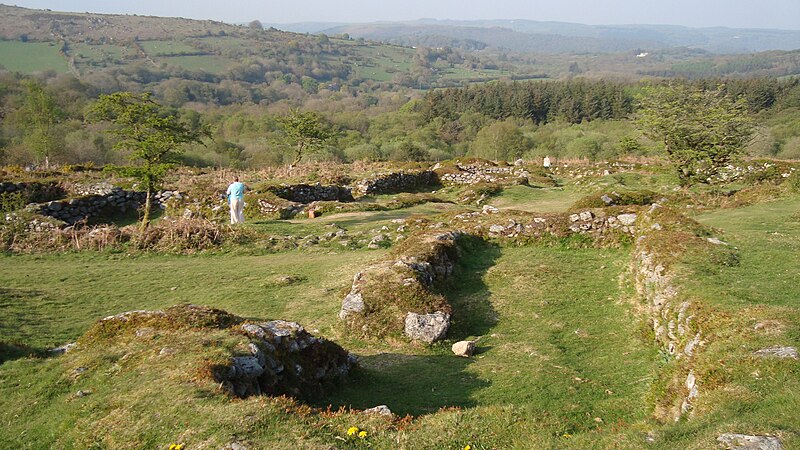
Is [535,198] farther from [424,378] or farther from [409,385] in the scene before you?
[409,385]

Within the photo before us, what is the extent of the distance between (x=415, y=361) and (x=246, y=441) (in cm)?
495

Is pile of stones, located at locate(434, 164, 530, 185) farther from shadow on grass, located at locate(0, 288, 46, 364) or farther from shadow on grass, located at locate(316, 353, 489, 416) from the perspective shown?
shadow on grass, located at locate(0, 288, 46, 364)

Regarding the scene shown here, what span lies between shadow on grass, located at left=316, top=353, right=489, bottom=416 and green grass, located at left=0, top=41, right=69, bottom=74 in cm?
16086

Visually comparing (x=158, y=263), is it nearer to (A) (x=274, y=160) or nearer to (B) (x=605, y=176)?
(B) (x=605, y=176)

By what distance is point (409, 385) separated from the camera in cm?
934

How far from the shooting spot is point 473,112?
11644cm

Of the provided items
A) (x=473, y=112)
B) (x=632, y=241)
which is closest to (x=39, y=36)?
(x=473, y=112)

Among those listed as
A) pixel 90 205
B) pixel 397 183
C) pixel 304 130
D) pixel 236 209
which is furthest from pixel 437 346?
pixel 304 130

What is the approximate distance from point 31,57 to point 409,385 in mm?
187419

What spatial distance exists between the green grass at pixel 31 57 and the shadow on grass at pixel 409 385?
528ft

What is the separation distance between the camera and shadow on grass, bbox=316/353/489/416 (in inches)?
335

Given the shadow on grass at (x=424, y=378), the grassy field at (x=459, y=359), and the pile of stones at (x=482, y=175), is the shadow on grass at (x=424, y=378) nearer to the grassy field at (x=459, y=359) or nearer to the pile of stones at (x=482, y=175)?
the grassy field at (x=459, y=359)

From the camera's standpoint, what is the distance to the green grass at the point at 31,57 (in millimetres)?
138625

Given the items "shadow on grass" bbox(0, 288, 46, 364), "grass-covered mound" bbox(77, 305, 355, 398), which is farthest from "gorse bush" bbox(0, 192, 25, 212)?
"grass-covered mound" bbox(77, 305, 355, 398)
